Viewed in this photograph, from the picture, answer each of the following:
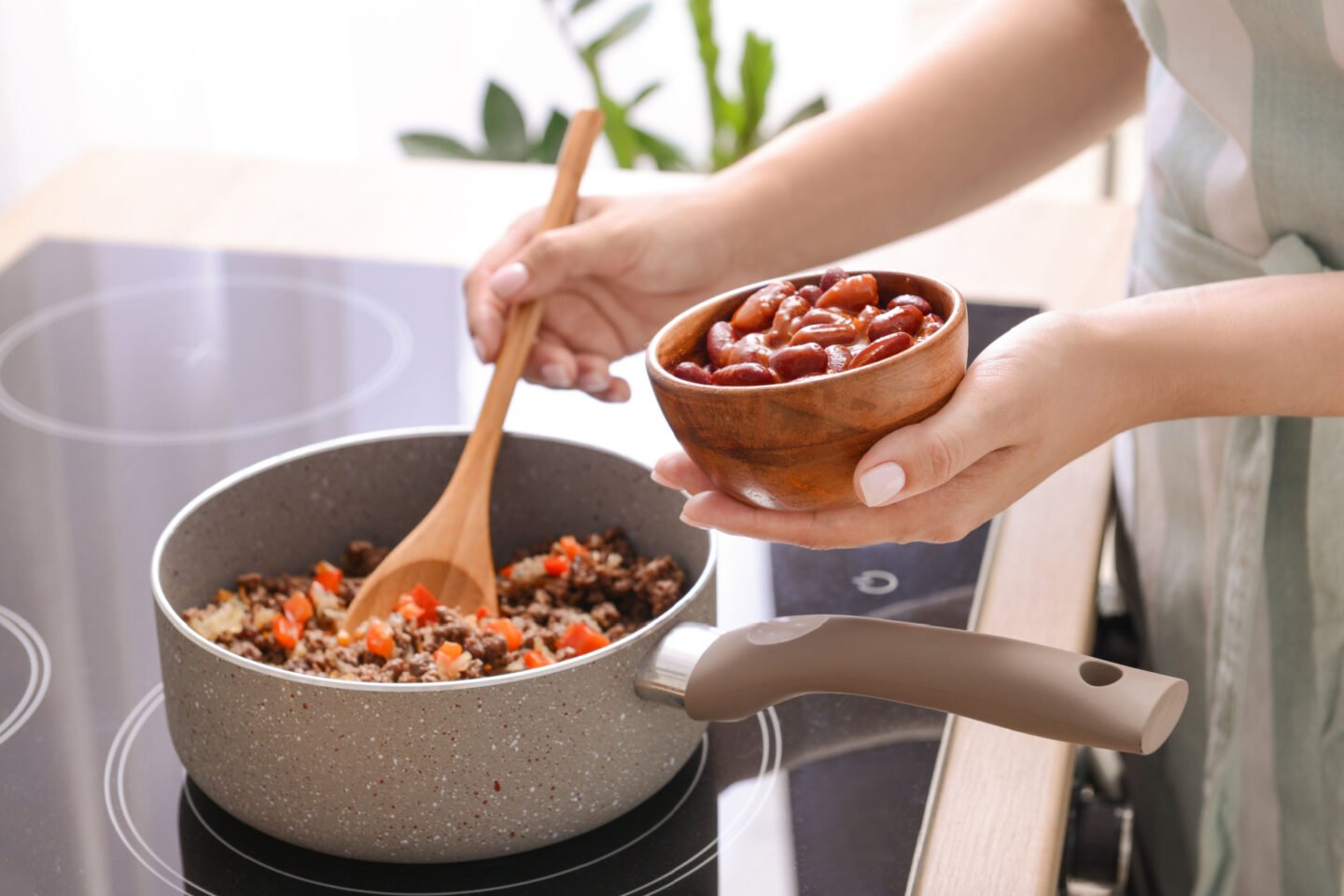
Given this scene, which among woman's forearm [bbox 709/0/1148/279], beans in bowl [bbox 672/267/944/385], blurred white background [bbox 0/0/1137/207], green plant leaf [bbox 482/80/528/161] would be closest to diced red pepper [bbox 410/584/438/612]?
beans in bowl [bbox 672/267/944/385]

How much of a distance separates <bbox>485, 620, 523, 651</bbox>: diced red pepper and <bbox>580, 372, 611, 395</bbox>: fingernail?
1.00 ft

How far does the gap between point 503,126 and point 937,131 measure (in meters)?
1.05

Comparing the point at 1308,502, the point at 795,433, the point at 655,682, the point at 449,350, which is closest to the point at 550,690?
the point at 655,682

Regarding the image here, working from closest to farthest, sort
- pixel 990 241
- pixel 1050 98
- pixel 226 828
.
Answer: pixel 226 828 → pixel 1050 98 → pixel 990 241

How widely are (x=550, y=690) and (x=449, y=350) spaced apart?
2.00 feet

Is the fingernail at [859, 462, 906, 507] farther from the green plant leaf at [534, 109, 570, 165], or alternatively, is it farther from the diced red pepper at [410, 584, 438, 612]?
the green plant leaf at [534, 109, 570, 165]

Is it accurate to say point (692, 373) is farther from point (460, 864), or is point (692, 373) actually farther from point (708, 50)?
point (708, 50)

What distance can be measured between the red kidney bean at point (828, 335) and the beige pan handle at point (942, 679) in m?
0.12

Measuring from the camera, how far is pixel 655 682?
0.65 meters

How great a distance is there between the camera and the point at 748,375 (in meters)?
0.61

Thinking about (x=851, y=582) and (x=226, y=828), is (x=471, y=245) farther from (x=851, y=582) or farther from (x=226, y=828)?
(x=226, y=828)

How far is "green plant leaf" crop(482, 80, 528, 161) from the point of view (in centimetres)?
192

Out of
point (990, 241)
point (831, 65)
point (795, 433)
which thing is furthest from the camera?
point (831, 65)

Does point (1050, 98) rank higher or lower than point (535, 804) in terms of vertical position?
higher
